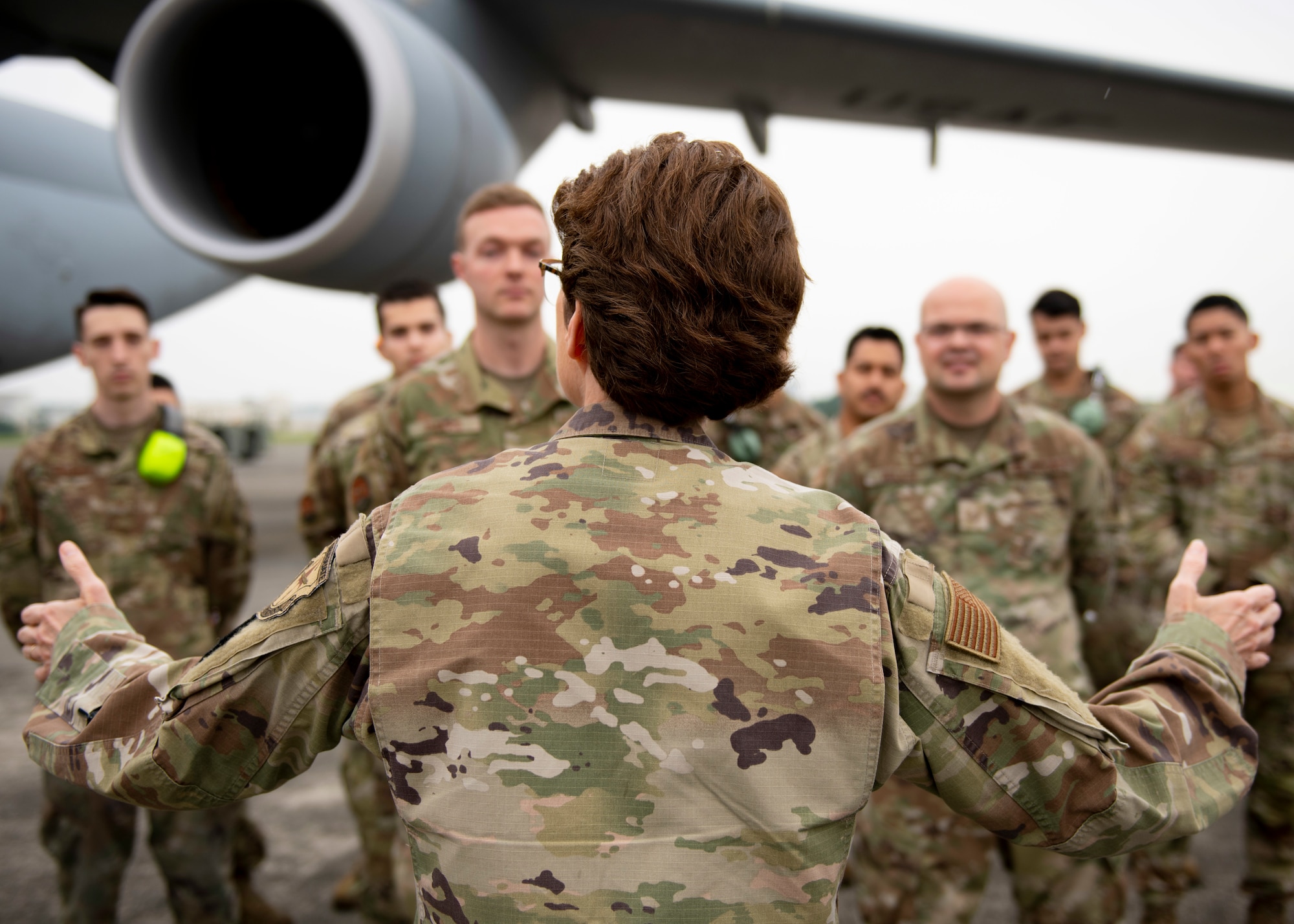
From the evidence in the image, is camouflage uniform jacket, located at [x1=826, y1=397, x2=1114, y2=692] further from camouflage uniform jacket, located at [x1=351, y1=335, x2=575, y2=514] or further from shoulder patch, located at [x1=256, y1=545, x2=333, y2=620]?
shoulder patch, located at [x1=256, y1=545, x2=333, y2=620]

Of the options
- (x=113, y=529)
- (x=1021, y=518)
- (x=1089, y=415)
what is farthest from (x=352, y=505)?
(x=1089, y=415)

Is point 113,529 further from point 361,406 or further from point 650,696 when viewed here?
point 650,696

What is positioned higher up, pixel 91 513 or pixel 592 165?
pixel 592 165

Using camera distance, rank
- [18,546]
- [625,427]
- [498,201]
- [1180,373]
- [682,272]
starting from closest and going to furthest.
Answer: [682,272] → [625,427] → [498,201] → [18,546] → [1180,373]

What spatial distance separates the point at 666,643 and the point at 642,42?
180 inches

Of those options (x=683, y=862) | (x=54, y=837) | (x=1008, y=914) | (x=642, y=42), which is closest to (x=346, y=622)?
(x=683, y=862)

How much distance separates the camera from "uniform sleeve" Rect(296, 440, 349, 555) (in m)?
3.58

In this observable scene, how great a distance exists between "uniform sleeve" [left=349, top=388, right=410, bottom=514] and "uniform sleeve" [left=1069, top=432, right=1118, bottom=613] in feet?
6.57

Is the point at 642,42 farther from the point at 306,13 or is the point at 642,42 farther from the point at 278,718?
the point at 278,718

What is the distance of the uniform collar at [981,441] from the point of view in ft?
9.64

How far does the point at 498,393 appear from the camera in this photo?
2.84 meters

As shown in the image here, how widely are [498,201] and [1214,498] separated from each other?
113 inches

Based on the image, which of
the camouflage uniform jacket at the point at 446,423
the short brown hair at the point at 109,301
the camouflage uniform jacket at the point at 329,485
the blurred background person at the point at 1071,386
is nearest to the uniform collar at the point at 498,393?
the camouflage uniform jacket at the point at 446,423

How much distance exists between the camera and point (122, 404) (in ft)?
11.3
